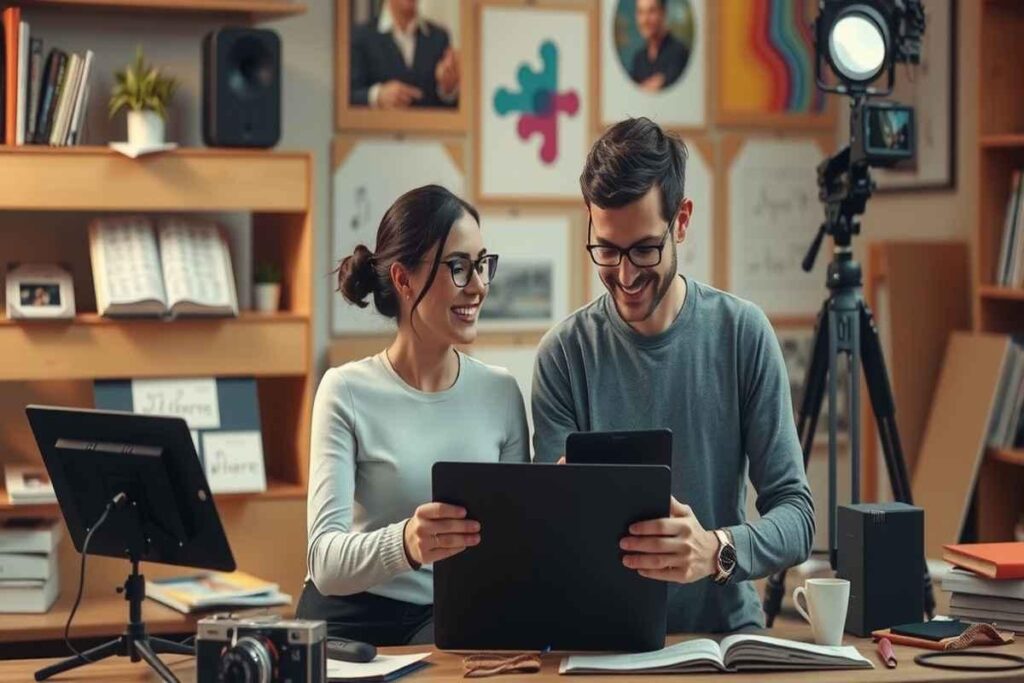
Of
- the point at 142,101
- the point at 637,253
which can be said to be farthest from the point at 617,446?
the point at 142,101

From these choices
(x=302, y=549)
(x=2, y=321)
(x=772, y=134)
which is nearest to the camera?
(x=2, y=321)

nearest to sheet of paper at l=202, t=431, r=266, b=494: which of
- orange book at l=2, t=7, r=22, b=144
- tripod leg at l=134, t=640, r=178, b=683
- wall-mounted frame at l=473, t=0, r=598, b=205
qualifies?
orange book at l=2, t=7, r=22, b=144

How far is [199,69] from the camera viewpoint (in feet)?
13.8

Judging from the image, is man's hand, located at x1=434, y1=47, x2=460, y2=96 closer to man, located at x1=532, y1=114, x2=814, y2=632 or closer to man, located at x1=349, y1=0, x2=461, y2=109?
man, located at x1=349, y1=0, x2=461, y2=109

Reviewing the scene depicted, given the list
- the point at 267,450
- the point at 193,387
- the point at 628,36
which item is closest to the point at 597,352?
the point at 193,387

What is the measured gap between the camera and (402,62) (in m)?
4.58

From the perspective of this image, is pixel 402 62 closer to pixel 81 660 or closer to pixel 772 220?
pixel 772 220

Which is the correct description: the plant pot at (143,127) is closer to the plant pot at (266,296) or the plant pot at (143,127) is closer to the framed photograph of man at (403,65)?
the plant pot at (266,296)

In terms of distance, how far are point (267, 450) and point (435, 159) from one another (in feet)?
3.38

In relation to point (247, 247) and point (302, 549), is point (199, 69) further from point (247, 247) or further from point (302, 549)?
point (302, 549)

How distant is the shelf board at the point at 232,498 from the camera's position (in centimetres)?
380

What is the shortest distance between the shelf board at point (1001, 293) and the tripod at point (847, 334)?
34.7 inches

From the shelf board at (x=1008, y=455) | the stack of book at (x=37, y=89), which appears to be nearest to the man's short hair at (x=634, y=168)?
the stack of book at (x=37, y=89)

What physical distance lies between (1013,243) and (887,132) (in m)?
1.10
